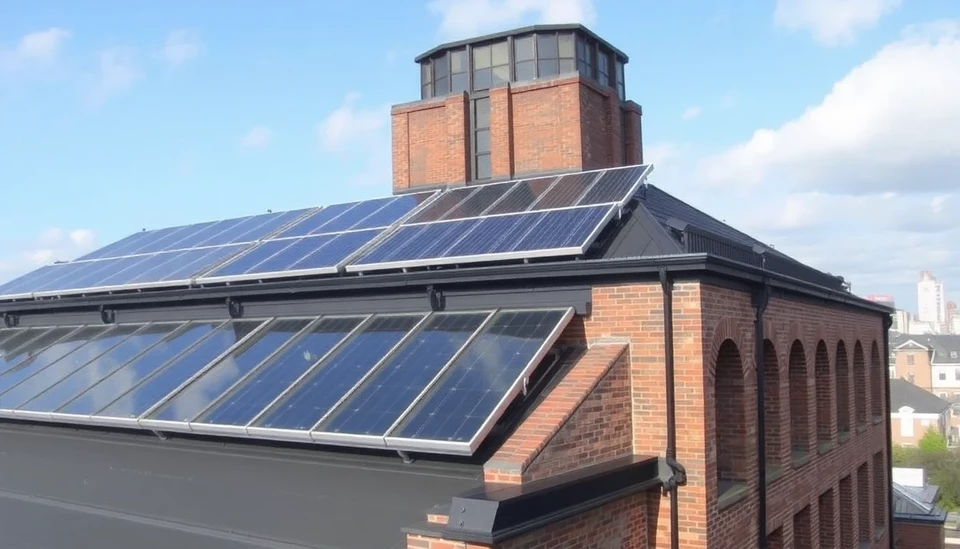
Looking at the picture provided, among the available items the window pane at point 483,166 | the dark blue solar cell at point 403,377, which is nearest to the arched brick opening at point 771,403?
the dark blue solar cell at point 403,377

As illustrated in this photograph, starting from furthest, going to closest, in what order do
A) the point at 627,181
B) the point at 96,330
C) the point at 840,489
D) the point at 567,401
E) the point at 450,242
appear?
the point at 840,489 → the point at 96,330 → the point at 627,181 → the point at 450,242 → the point at 567,401

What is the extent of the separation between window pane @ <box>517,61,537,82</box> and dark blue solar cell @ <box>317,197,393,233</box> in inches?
176

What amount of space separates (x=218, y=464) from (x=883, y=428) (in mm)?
17528

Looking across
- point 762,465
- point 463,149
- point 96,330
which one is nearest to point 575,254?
point 762,465

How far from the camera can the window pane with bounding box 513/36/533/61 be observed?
18.5 m

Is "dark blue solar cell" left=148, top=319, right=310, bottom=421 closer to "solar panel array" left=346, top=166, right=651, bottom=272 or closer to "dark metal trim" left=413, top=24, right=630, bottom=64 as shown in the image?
"solar panel array" left=346, top=166, right=651, bottom=272

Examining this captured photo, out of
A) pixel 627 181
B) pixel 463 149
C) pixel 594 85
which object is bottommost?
pixel 627 181

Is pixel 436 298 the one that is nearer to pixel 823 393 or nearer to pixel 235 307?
pixel 235 307

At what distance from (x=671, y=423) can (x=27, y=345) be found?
1240cm

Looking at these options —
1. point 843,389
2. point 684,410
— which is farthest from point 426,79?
point 684,410

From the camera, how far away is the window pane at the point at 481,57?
18875mm

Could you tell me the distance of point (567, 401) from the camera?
29.3ft

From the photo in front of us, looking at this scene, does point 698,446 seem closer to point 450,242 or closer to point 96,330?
point 450,242

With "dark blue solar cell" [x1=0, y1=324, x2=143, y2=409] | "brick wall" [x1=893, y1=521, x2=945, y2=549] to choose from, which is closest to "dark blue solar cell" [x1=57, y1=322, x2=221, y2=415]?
"dark blue solar cell" [x1=0, y1=324, x2=143, y2=409]
